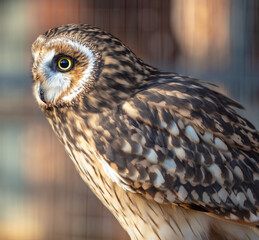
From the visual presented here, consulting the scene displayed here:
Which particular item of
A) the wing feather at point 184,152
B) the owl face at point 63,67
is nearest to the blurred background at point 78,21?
the wing feather at point 184,152

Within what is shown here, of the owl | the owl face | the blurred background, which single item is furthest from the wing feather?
the blurred background

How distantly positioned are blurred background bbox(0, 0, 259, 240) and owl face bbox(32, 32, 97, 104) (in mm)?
1777

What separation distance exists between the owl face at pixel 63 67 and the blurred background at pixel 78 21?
178cm

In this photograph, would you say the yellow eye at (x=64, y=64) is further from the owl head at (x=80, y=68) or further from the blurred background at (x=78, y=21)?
the blurred background at (x=78, y=21)

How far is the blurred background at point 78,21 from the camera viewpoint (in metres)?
3.60

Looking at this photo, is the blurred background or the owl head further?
the blurred background

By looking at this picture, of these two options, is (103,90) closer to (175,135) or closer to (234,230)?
(175,135)

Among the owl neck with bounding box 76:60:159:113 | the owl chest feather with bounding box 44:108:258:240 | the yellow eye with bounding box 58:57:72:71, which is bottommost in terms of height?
the owl chest feather with bounding box 44:108:258:240

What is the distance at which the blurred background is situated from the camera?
3600 mm

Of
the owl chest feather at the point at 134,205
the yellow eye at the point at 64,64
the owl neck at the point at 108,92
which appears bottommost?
the owl chest feather at the point at 134,205

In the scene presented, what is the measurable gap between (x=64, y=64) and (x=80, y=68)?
0.20 ft

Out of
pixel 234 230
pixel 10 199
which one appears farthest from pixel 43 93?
pixel 10 199

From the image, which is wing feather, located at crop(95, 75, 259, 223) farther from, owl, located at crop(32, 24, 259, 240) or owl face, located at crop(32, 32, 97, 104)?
owl face, located at crop(32, 32, 97, 104)

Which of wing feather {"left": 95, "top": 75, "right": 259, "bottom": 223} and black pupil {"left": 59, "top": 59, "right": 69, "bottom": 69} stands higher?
black pupil {"left": 59, "top": 59, "right": 69, "bottom": 69}
